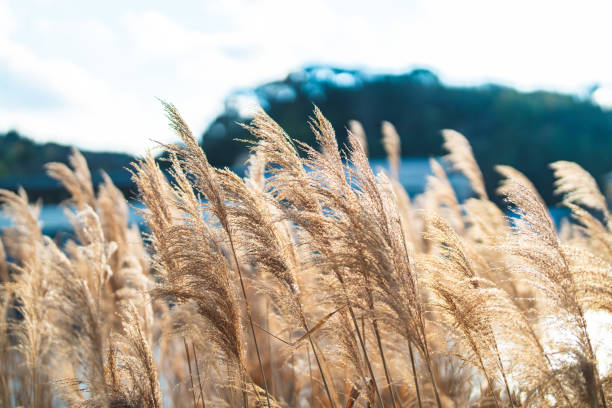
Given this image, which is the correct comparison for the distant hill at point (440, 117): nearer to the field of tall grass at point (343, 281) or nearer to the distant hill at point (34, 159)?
the distant hill at point (34, 159)

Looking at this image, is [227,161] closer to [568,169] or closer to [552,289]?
[568,169]

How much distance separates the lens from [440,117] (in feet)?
94.4

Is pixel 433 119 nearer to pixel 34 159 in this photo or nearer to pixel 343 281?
pixel 34 159

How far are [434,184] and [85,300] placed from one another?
15.3 feet

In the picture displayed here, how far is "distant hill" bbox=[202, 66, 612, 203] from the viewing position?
24.8 metres

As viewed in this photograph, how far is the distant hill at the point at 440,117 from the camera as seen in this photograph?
24828mm

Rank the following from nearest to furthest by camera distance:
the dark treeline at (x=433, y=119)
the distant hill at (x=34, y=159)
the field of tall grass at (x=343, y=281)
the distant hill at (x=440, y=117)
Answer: the field of tall grass at (x=343, y=281) → the distant hill at (x=34, y=159) → the dark treeline at (x=433, y=119) → the distant hill at (x=440, y=117)

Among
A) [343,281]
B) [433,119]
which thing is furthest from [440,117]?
[343,281]

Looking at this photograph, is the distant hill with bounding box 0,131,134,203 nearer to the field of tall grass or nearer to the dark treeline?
the dark treeline

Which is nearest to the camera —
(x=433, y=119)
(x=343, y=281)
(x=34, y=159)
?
(x=343, y=281)

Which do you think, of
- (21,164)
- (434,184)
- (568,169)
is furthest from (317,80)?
(568,169)

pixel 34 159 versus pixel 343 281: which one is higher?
pixel 34 159

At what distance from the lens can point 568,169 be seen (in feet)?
12.6

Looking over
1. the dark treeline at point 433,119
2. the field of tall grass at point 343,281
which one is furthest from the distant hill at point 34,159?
the field of tall grass at point 343,281
